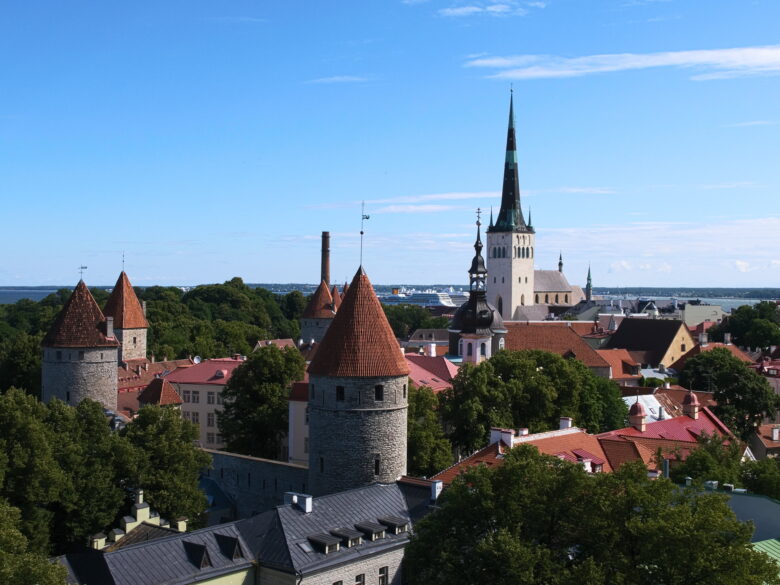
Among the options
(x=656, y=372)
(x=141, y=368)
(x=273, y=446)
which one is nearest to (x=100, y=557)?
(x=273, y=446)

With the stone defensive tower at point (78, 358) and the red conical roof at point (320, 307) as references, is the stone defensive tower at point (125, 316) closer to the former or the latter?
the stone defensive tower at point (78, 358)

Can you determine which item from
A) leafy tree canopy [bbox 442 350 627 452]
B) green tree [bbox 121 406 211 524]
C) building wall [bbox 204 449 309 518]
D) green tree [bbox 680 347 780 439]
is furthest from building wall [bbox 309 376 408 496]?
green tree [bbox 680 347 780 439]

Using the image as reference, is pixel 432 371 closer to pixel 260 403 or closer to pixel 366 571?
pixel 260 403

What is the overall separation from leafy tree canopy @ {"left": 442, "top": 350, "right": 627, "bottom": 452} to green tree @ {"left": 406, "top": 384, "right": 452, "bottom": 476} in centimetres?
244

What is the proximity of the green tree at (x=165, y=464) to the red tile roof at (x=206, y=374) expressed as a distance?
68.8 feet

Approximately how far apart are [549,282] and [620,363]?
65.6 metres

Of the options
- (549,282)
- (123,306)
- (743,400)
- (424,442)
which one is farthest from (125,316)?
(549,282)

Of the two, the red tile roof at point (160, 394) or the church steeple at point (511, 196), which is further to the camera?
the church steeple at point (511, 196)

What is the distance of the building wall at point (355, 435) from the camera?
102 feet

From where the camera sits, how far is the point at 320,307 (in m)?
77.4

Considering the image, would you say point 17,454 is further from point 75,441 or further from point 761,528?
point 761,528

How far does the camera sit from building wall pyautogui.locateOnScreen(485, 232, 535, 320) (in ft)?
383

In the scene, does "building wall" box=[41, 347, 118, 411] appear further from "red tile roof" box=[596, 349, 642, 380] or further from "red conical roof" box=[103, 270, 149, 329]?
"red tile roof" box=[596, 349, 642, 380]

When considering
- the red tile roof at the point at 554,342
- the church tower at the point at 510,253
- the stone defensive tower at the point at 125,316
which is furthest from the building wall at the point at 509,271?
the stone defensive tower at the point at 125,316
